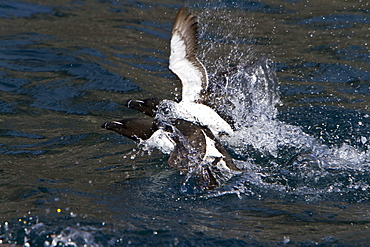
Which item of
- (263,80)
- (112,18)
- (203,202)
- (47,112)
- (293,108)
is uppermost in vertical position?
(112,18)

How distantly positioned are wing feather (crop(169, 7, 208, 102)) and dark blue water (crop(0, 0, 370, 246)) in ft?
1.94

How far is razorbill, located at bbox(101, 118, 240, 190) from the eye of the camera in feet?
14.8

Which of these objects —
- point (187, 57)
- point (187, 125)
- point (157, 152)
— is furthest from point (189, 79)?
point (157, 152)

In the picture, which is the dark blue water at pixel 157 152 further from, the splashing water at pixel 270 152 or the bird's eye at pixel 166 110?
the bird's eye at pixel 166 110

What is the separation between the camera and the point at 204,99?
6148mm

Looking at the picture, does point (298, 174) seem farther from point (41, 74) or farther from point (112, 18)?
point (112, 18)

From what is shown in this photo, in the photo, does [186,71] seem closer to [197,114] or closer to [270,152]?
[197,114]

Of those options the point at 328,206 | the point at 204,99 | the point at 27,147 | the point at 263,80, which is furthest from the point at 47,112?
the point at 328,206

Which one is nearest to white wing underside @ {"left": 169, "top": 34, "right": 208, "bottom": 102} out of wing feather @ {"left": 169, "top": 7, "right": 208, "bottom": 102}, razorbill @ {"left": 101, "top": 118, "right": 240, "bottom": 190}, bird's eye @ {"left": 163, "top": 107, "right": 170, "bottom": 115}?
wing feather @ {"left": 169, "top": 7, "right": 208, "bottom": 102}

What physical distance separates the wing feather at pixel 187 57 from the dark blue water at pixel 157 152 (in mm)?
591

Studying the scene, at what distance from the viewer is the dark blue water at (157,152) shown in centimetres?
380

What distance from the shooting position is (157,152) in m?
5.33

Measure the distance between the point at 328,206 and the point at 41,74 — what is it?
521 cm

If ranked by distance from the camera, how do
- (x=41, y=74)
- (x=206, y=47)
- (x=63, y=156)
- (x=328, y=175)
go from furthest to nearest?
(x=206, y=47) → (x=41, y=74) → (x=63, y=156) → (x=328, y=175)
